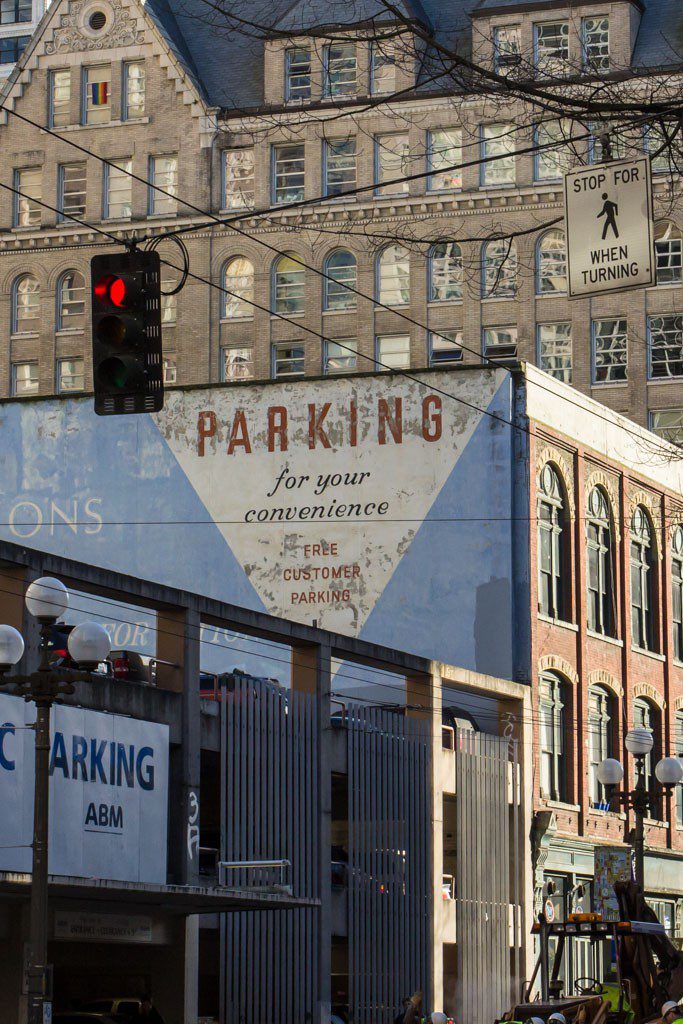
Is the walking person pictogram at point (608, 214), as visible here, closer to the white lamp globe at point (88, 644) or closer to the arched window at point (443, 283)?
the white lamp globe at point (88, 644)

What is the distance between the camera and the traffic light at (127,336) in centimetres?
1575

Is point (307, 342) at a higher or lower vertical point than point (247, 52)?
lower

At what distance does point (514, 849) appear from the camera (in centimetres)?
4600

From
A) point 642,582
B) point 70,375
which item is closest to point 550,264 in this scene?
point 70,375

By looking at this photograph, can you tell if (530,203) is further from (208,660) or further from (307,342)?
Result: (208,660)

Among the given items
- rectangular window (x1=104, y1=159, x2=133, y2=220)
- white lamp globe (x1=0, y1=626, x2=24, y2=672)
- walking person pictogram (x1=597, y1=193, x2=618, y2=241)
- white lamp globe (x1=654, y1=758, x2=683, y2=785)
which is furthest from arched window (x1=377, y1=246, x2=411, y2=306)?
walking person pictogram (x1=597, y1=193, x2=618, y2=241)

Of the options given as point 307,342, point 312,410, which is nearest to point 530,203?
point 307,342

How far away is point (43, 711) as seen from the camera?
20.5 m

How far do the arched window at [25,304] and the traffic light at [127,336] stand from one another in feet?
222

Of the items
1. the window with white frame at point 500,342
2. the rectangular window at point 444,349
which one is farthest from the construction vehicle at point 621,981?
the rectangular window at point 444,349

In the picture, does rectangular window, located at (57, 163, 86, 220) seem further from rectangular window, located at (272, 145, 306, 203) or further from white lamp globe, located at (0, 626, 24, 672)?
white lamp globe, located at (0, 626, 24, 672)

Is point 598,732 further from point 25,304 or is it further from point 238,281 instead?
point 25,304

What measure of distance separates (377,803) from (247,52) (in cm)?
5125

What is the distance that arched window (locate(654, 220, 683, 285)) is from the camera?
76.8m
